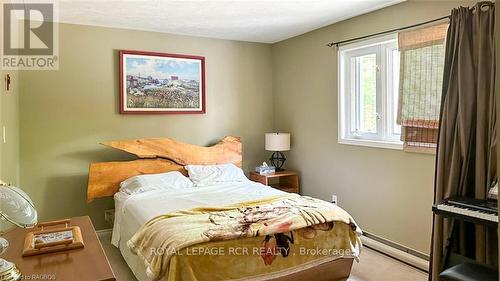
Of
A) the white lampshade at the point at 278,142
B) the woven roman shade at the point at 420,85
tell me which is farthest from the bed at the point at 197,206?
the woven roman shade at the point at 420,85

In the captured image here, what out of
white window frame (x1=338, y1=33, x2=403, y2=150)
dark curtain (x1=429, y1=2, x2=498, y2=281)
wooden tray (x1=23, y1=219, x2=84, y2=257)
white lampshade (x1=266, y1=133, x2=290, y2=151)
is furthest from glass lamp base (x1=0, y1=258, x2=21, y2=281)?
white lampshade (x1=266, y1=133, x2=290, y2=151)

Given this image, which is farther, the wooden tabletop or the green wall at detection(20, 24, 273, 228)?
the green wall at detection(20, 24, 273, 228)

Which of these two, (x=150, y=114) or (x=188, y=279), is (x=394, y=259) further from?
(x=150, y=114)

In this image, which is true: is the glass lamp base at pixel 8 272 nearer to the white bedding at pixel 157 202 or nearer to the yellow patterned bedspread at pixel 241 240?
the yellow patterned bedspread at pixel 241 240

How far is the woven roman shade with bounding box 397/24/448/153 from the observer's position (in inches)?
116

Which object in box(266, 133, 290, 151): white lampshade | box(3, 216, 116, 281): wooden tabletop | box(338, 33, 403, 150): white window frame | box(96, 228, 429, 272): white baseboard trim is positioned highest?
box(338, 33, 403, 150): white window frame

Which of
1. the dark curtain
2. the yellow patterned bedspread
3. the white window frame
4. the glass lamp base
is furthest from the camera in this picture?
the white window frame

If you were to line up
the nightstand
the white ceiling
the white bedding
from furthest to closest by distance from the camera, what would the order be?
the nightstand
the white ceiling
the white bedding

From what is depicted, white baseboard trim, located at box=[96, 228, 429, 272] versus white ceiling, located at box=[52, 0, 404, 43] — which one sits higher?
white ceiling, located at box=[52, 0, 404, 43]

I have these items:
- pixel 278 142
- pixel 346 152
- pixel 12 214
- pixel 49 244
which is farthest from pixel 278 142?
pixel 12 214

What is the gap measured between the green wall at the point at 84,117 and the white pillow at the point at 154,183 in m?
0.47

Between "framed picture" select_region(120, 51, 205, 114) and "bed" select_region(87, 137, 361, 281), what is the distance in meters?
0.43

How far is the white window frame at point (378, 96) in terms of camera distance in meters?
3.44

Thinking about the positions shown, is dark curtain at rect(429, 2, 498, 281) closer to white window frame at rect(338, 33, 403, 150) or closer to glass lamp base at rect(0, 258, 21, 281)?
white window frame at rect(338, 33, 403, 150)
